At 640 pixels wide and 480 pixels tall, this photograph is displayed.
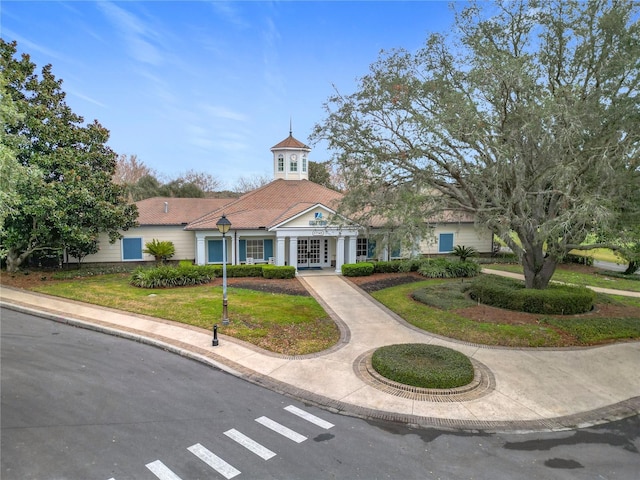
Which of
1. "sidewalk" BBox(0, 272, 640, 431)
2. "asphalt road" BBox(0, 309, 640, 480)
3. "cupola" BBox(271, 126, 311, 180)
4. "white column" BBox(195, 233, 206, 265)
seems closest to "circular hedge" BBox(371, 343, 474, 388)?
"sidewalk" BBox(0, 272, 640, 431)

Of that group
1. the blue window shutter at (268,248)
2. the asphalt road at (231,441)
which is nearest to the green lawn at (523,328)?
the asphalt road at (231,441)

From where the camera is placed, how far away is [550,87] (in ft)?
42.9

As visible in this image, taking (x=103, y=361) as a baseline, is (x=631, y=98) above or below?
above

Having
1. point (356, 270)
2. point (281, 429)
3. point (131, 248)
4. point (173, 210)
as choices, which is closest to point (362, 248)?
point (356, 270)

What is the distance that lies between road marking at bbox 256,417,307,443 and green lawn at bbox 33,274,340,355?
340 cm

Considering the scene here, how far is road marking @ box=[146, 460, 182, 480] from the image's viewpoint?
17.1ft

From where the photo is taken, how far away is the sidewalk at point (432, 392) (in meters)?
7.13

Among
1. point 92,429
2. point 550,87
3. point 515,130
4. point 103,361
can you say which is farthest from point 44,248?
point 550,87

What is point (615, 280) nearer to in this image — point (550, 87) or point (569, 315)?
point (569, 315)

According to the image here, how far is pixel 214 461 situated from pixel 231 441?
526 mm

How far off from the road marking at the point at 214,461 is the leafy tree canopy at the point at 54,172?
1631 centimetres

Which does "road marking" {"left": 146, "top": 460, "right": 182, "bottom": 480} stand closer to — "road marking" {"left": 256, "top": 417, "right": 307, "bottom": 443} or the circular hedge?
"road marking" {"left": 256, "top": 417, "right": 307, "bottom": 443}

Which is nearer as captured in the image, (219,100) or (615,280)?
(219,100)

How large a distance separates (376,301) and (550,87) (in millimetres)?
10392
